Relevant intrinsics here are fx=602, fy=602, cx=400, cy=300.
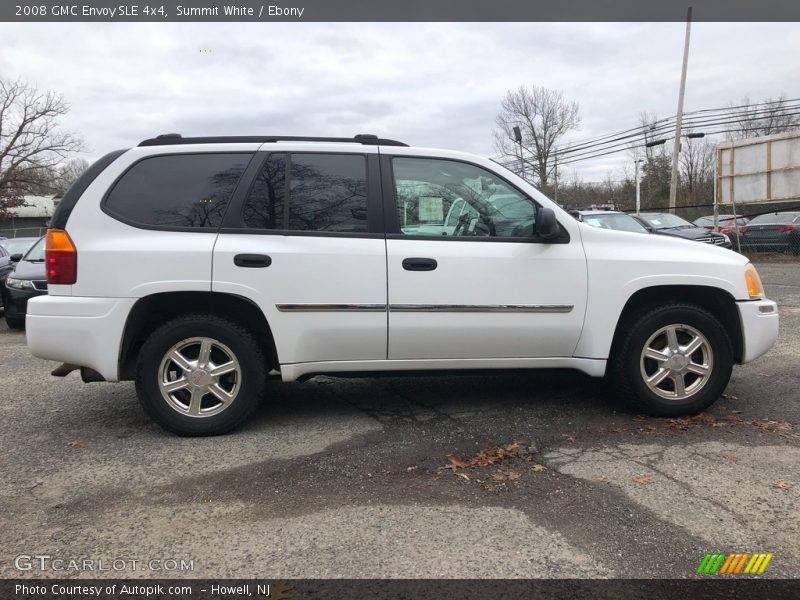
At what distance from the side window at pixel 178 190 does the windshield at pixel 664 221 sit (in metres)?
14.1

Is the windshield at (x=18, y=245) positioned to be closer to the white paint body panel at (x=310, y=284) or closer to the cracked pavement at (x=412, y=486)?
the cracked pavement at (x=412, y=486)

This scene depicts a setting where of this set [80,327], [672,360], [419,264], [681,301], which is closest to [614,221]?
[681,301]

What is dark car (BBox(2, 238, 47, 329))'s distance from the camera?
28.4ft

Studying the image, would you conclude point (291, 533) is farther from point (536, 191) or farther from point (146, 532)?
point (536, 191)

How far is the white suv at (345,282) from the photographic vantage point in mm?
3809

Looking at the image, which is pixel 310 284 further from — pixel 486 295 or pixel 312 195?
pixel 486 295

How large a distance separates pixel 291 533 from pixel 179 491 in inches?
32.3

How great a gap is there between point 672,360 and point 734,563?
188cm

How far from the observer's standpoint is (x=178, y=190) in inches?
156

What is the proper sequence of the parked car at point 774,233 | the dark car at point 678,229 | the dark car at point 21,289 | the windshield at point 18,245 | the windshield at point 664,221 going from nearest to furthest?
the dark car at point 21,289 → the windshield at point 18,245 → the dark car at point 678,229 → the windshield at point 664,221 → the parked car at point 774,233

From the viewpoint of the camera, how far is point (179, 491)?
3.20 m

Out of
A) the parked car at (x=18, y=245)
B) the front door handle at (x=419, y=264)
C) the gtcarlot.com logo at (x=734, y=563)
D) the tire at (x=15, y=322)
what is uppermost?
the parked car at (x=18, y=245)

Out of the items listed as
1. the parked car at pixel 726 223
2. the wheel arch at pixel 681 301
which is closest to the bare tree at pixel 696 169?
the parked car at pixel 726 223

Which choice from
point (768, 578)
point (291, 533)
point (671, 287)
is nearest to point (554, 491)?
point (768, 578)
